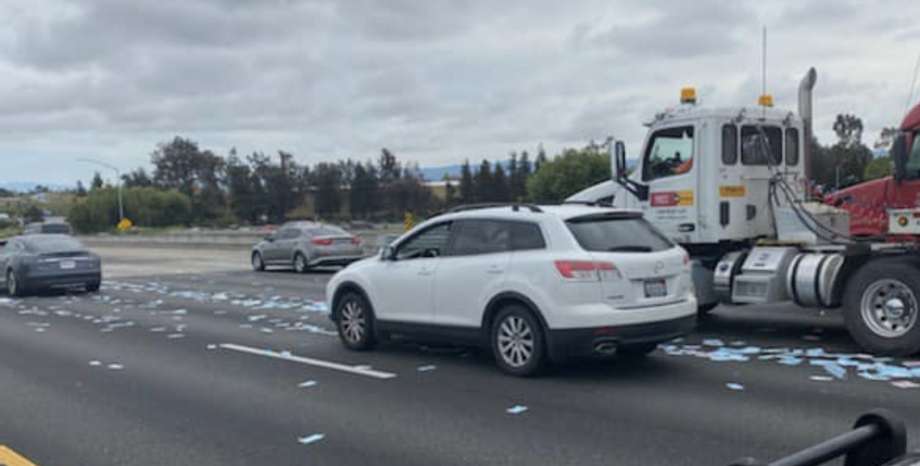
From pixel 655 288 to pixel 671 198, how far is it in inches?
125

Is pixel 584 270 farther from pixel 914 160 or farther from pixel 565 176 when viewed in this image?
pixel 565 176

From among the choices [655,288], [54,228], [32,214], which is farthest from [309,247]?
[32,214]

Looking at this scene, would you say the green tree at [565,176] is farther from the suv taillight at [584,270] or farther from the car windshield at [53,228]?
the suv taillight at [584,270]

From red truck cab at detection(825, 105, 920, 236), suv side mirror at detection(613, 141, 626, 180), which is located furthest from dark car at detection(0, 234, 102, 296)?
red truck cab at detection(825, 105, 920, 236)

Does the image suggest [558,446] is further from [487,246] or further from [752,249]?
[752,249]

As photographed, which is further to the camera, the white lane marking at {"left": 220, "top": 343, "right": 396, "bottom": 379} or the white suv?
the white lane marking at {"left": 220, "top": 343, "right": 396, "bottom": 379}

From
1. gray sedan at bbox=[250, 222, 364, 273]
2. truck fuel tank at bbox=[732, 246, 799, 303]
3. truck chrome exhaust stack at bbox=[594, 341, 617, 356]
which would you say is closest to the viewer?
truck chrome exhaust stack at bbox=[594, 341, 617, 356]

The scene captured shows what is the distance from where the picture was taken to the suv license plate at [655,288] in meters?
7.91

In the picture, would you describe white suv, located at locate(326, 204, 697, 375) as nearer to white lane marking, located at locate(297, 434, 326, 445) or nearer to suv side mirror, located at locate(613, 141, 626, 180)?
white lane marking, located at locate(297, 434, 326, 445)

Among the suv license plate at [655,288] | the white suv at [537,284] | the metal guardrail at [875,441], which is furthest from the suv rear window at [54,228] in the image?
the metal guardrail at [875,441]

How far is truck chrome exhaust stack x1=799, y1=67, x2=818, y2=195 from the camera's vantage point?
10867 millimetres

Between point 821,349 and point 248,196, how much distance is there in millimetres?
96838

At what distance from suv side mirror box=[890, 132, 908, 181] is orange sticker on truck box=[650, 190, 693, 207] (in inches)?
91.2

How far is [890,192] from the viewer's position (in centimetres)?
982
